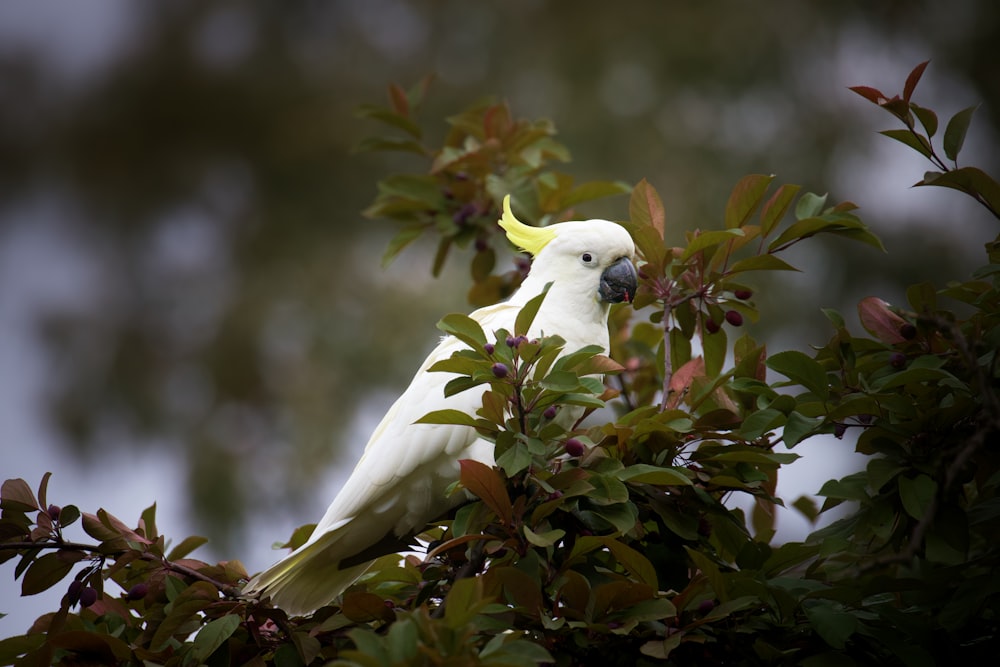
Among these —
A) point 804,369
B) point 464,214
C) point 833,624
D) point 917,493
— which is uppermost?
point 464,214

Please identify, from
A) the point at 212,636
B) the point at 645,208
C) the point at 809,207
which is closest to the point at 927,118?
the point at 809,207

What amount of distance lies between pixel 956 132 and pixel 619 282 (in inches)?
28.7

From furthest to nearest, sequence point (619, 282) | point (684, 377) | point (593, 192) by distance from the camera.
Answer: point (593, 192)
point (619, 282)
point (684, 377)

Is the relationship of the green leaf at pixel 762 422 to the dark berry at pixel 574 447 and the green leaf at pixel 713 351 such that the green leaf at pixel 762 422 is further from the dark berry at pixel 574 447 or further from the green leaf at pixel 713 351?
the green leaf at pixel 713 351

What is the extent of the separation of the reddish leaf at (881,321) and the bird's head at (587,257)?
1.74 ft

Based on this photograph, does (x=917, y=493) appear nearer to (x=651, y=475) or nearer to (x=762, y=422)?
(x=762, y=422)

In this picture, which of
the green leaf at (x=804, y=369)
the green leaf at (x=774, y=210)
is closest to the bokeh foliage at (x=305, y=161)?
the green leaf at (x=774, y=210)

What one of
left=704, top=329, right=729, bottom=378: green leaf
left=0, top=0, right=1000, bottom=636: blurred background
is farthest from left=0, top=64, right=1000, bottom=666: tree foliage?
left=0, top=0, right=1000, bottom=636: blurred background

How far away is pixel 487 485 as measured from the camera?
52.4 inches

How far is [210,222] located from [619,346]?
3699 mm

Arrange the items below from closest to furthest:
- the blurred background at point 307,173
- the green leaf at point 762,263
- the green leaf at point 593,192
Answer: the green leaf at point 762,263 < the green leaf at point 593,192 < the blurred background at point 307,173

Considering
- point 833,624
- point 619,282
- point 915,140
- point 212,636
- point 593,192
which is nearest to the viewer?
point 833,624

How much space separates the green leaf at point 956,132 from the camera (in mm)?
1440

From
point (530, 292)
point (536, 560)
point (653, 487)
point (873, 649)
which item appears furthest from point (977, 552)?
point (530, 292)
